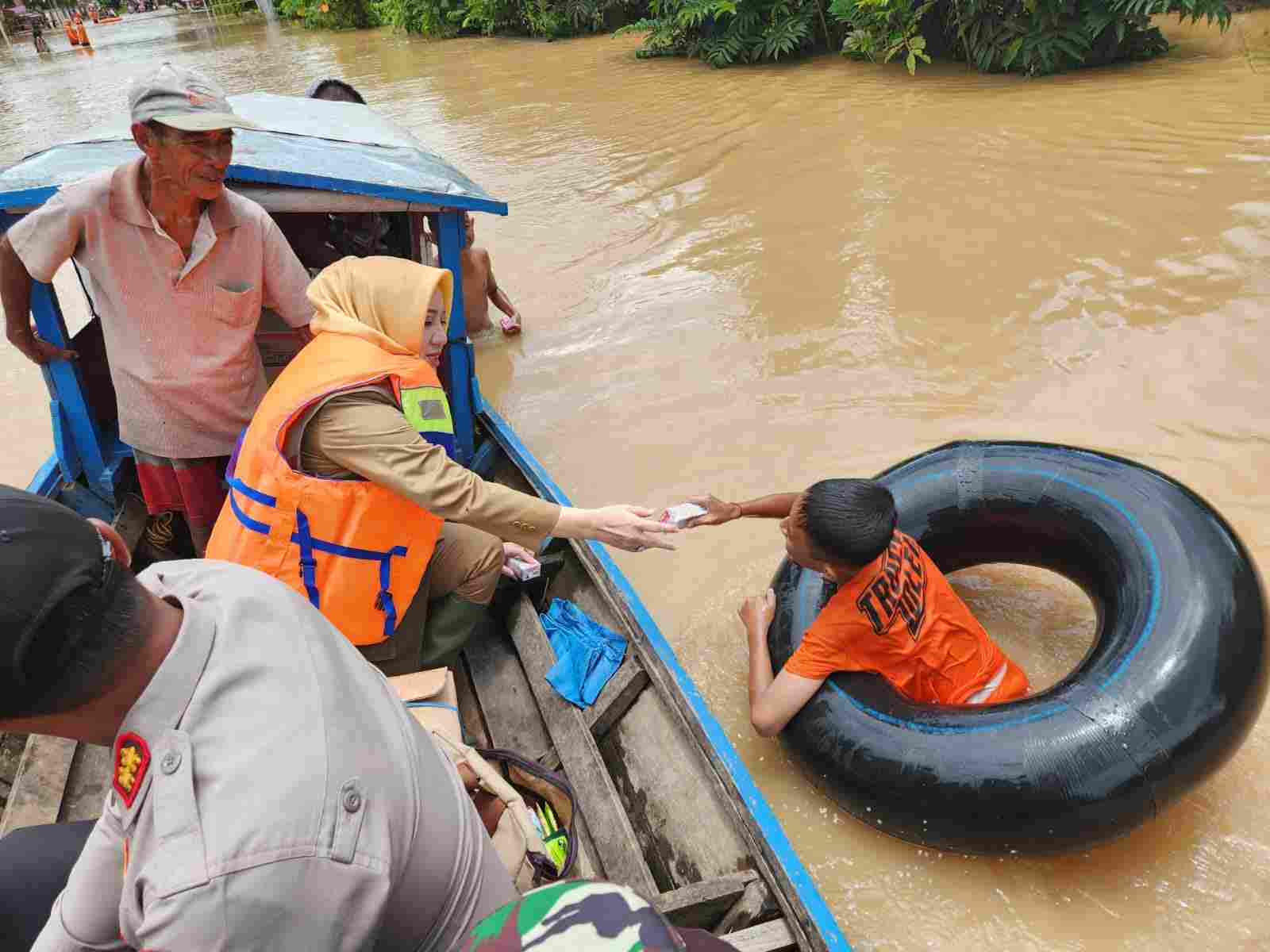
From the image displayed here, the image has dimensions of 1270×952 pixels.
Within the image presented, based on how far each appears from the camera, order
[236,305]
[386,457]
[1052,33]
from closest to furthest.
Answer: [386,457] < [236,305] < [1052,33]

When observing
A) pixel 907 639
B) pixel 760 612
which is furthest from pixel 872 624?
pixel 760 612

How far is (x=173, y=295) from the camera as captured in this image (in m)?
2.83

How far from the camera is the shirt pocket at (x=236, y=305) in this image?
2906mm

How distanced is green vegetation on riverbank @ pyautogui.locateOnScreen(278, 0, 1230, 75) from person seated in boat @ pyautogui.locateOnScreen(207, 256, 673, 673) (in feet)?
33.6

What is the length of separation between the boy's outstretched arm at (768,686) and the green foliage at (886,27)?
401 inches

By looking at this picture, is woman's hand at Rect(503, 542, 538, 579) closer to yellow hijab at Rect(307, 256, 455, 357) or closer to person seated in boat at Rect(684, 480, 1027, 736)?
person seated in boat at Rect(684, 480, 1027, 736)

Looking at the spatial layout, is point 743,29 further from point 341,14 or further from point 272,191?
point 341,14

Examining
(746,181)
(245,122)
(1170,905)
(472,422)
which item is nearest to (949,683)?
(1170,905)

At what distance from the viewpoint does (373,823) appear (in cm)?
101

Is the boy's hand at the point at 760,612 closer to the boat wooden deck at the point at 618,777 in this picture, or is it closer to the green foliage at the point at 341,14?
the boat wooden deck at the point at 618,777

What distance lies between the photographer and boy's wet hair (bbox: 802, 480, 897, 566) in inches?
97.3

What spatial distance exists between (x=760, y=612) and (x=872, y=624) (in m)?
0.59

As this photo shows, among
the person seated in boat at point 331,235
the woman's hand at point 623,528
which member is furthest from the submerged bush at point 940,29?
the woman's hand at point 623,528

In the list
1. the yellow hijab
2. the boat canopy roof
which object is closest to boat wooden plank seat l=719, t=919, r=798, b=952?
the yellow hijab
